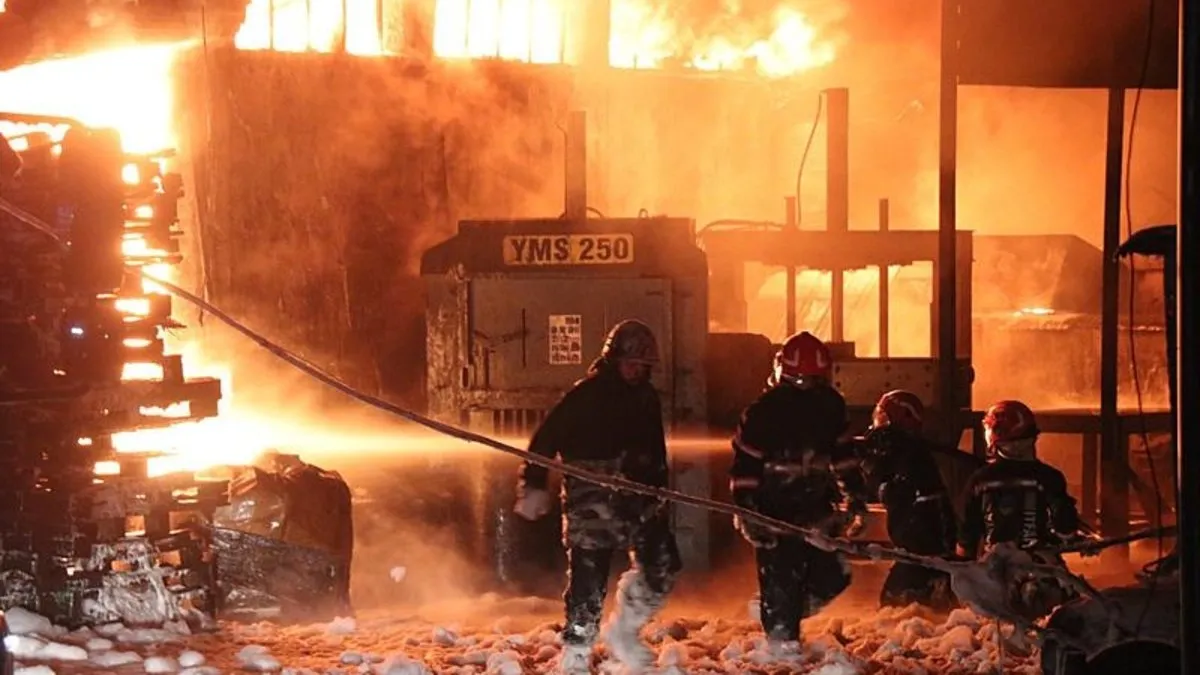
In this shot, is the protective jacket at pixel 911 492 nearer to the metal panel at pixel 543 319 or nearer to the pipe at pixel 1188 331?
the metal panel at pixel 543 319

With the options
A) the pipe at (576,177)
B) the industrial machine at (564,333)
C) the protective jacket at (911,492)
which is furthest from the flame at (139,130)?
the protective jacket at (911,492)

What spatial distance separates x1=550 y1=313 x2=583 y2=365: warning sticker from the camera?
11.9 m

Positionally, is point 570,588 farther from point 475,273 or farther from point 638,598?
point 475,273

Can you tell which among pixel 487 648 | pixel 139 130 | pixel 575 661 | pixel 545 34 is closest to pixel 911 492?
pixel 575 661

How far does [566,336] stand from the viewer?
39.1 ft

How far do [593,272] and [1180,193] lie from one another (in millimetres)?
7297

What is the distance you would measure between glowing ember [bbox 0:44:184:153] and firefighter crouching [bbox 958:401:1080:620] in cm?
602

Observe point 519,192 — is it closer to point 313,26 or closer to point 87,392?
point 313,26

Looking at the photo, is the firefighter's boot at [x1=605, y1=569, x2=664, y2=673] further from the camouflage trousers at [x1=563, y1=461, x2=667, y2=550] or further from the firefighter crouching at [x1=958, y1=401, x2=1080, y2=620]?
the firefighter crouching at [x1=958, y1=401, x2=1080, y2=620]

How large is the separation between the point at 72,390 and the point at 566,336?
14.6 ft

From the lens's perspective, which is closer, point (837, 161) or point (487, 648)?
point (487, 648)

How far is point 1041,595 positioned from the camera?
7703 mm

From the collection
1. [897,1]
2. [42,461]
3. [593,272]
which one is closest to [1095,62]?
[593,272]

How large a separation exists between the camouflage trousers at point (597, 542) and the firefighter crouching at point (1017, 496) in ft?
6.66
